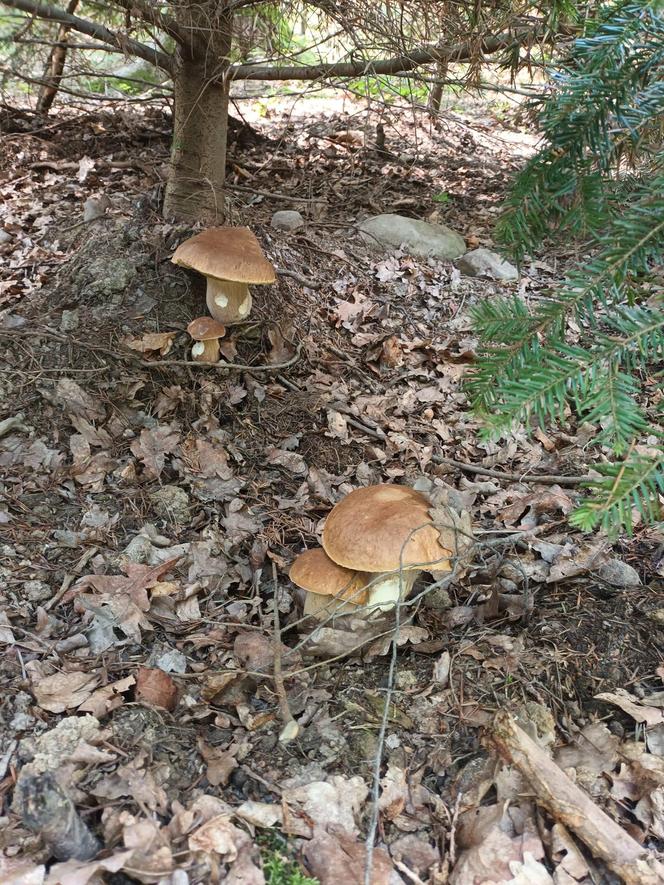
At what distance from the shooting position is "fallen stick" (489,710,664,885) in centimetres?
210

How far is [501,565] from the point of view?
3.50m

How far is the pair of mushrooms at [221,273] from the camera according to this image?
4000mm

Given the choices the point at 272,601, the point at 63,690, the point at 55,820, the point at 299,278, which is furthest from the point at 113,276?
the point at 55,820

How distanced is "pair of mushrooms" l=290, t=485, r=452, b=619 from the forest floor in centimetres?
16

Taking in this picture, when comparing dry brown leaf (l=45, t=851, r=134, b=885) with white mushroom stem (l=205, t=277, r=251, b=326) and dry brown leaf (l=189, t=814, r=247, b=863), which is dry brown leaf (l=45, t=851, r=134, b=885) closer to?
dry brown leaf (l=189, t=814, r=247, b=863)

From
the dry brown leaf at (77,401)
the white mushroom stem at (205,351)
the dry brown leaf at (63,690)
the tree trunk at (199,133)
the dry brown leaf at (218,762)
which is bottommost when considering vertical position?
the dry brown leaf at (218,762)

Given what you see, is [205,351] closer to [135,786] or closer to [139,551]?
[139,551]

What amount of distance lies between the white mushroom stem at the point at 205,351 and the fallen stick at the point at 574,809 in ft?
9.83

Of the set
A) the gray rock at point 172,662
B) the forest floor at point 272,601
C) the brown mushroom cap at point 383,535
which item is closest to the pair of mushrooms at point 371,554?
the brown mushroom cap at point 383,535

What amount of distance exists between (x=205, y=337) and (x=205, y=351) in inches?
6.9

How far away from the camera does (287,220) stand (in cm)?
652

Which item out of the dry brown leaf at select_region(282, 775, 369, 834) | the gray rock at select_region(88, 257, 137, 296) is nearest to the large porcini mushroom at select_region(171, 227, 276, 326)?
the gray rock at select_region(88, 257, 137, 296)

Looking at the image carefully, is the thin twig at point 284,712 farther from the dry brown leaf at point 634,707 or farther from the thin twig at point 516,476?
the thin twig at point 516,476

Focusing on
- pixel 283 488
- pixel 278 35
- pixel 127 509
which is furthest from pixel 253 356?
pixel 278 35
